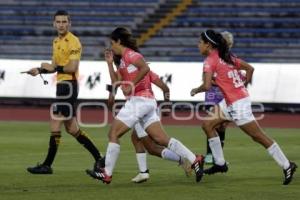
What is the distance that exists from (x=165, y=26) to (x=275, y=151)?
26330 mm

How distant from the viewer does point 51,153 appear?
14688 millimetres

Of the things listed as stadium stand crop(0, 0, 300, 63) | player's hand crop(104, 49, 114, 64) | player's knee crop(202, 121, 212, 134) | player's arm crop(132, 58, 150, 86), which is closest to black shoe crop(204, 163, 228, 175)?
player's knee crop(202, 121, 212, 134)

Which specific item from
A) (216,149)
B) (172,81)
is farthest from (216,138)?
(172,81)

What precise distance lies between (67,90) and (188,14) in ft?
81.0

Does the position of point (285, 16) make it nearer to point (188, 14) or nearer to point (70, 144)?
point (188, 14)

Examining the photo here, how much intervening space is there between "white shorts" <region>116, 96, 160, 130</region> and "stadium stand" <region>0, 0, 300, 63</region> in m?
22.7

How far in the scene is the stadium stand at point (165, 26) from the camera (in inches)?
1443

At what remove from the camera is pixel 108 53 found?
1288cm

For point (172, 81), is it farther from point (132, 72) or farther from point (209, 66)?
point (132, 72)

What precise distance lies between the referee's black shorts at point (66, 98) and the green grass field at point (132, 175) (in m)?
0.89

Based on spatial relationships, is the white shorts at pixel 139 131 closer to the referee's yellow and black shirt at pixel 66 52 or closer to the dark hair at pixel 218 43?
the dark hair at pixel 218 43

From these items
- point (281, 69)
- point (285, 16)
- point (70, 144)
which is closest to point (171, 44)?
point (285, 16)

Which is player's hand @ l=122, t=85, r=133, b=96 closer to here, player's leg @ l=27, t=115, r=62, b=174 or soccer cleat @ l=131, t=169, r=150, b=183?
soccer cleat @ l=131, t=169, r=150, b=183

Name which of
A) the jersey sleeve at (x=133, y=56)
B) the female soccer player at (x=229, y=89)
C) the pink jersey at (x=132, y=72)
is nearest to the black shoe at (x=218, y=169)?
the female soccer player at (x=229, y=89)
